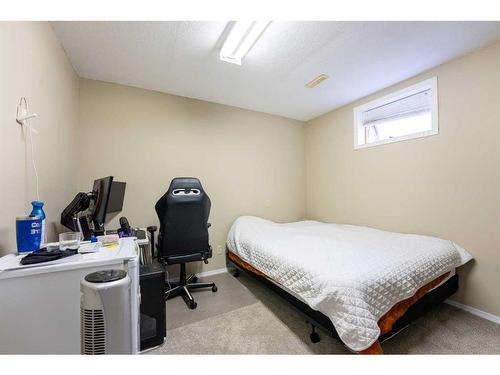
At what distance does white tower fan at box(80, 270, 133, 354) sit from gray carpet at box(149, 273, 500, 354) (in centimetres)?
99

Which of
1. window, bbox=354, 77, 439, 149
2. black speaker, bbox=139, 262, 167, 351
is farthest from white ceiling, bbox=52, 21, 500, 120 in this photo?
black speaker, bbox=139, 262, 167, 351

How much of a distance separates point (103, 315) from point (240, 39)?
2036 mm

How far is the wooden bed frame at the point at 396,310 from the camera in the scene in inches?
55.2

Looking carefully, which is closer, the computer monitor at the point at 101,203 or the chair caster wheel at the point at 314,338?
the computer monitor at the point at 101,203

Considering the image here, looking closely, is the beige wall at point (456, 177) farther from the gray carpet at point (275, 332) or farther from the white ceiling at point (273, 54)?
the gray carpet at point (275, 332)

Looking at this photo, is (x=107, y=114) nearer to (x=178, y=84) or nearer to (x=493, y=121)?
(x=178, y=84)

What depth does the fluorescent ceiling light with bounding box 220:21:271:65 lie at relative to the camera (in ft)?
5.39

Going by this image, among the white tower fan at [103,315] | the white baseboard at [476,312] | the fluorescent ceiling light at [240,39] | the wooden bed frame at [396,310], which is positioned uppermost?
the fluorescent ceiling light at [240,39]

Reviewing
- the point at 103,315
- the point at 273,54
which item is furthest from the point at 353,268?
the point at 273,54

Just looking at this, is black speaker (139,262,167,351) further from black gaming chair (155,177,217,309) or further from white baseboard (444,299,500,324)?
white baseboard (444,299,500,324)

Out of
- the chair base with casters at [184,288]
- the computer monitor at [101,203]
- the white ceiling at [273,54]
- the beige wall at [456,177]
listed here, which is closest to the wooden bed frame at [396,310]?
the beige wall at [456,177]

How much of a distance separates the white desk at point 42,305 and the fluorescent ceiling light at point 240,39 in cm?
181
